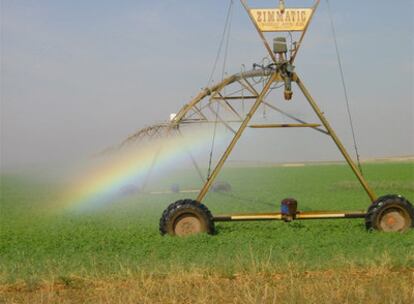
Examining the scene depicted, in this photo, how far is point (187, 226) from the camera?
46.6ft

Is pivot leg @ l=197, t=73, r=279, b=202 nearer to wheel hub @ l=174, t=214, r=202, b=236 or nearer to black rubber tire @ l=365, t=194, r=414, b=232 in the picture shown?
wheel hub @ l=174, t=214, r=202, b=236

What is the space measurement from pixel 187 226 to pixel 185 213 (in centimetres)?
33

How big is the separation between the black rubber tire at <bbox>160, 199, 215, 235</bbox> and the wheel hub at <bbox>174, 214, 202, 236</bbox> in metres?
0.06

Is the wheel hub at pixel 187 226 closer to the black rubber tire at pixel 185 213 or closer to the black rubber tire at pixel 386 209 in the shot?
the black rubber tire at pixel 185 213

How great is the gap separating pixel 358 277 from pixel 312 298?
2.00 metres

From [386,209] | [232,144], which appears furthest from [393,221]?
[232,144]

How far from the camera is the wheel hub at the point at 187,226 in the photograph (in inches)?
558

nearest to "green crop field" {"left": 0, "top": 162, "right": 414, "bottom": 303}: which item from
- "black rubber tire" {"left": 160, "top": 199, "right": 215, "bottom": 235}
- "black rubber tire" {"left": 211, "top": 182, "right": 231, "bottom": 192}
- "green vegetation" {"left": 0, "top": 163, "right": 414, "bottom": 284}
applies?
"green vegetation" {"left": 0, "top": 163, "right": 414, "bottom": 284}

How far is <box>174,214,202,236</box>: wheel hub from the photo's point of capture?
14172 mm

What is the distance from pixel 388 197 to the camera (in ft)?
47.1

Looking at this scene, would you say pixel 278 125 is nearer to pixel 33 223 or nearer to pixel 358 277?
pixel 358 277

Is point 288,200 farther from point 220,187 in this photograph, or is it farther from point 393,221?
point 220,187

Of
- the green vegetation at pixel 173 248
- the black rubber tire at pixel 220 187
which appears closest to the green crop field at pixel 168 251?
the green vegetation at pixel 173 248

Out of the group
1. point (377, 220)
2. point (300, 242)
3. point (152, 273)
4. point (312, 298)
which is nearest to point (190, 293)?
point (152, 273)
